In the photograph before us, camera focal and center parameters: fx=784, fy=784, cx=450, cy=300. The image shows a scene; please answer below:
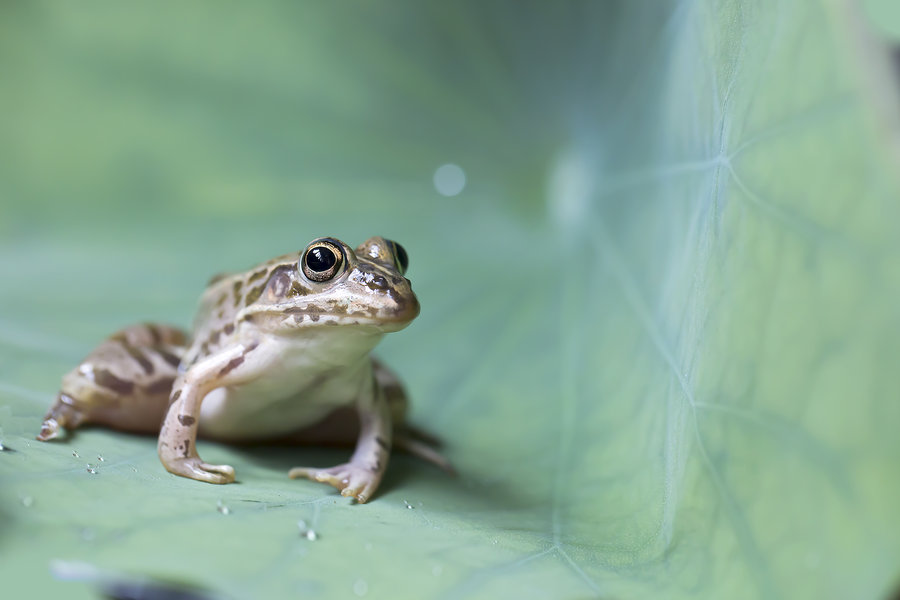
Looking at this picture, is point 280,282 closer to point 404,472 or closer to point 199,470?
point 199,470

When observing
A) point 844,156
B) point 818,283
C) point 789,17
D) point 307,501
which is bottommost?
point 307,501

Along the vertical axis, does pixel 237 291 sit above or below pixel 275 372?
above

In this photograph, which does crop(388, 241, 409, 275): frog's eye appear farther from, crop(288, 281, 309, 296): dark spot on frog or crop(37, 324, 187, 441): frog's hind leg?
crop(37, 324, 187, 441): frog's hind leg

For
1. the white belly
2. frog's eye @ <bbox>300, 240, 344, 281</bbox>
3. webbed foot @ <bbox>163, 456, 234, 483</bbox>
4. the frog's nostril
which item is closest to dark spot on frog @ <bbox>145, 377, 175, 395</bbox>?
the white belly

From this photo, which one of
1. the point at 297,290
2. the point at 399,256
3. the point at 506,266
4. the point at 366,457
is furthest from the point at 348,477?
the point at 506,266

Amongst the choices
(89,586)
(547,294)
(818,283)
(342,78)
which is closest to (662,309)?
(818,283)

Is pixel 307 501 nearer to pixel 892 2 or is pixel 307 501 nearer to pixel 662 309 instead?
pixel 662 309
